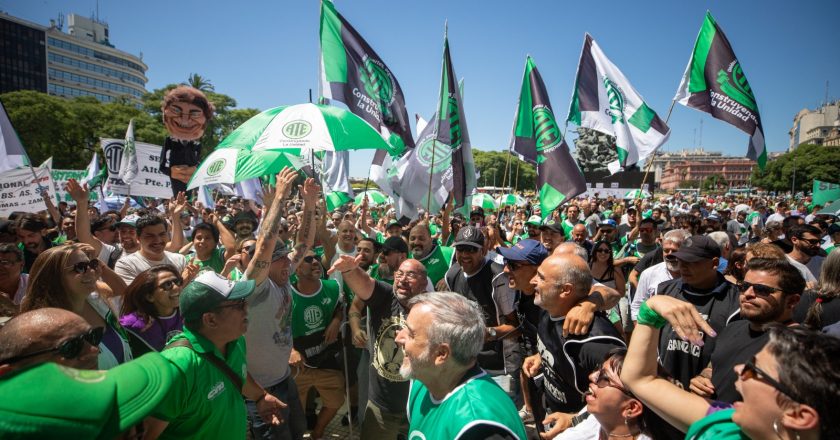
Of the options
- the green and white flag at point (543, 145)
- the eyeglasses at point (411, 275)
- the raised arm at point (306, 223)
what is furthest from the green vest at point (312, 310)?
the green and white flag at point (543, 145)

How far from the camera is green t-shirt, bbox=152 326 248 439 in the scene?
1.95 metres

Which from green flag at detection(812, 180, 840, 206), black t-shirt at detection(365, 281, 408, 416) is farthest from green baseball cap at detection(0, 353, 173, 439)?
green flag at detection(812, 180, 840, 206)

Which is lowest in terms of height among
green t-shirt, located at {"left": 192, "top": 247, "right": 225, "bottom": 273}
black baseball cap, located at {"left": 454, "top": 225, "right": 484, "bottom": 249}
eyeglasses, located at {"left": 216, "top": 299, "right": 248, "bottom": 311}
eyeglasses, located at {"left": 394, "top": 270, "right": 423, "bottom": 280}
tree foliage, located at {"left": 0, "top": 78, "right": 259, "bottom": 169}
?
green t-shirt, located at {"left": 192, "top": 247, "right": 225, "bottom": 273}

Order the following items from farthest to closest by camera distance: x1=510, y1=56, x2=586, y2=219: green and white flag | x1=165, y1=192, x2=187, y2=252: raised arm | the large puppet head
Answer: x1=510, y1=56, x2=586, y2=219: green and white flag < the large puppet head < x1=165, y1=192, x2=187, y2=252: raised arm

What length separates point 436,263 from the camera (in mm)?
5824

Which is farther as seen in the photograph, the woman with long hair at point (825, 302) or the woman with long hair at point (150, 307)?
the woman with long hair at point (825, 302)

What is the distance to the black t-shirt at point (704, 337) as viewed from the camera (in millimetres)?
3018

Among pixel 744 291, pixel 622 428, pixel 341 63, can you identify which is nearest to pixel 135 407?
pixel 622 428

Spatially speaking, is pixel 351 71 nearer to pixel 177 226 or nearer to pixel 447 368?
pixel 177 226

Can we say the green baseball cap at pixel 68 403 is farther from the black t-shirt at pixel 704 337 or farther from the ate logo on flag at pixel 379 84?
the ate logo on flag at pixel 379 84

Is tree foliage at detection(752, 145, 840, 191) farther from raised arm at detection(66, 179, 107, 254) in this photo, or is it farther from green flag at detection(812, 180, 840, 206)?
raised arm at detection(66, 179, 107, 254)

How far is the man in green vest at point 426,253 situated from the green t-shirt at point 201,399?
3404 millimetres

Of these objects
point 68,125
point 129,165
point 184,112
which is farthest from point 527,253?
point 68,125

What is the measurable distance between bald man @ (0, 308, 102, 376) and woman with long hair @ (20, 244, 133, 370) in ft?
3.94
